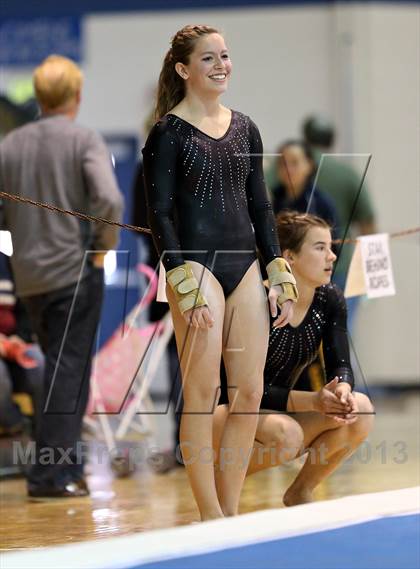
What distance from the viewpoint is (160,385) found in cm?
991

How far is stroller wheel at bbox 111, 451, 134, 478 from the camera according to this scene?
5.83m

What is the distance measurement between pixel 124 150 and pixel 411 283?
6.20 meters

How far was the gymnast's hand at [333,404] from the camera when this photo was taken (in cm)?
382

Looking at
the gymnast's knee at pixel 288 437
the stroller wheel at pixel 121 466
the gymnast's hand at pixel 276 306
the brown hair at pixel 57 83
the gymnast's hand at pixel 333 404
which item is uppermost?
the brown hair at pixel 57 83

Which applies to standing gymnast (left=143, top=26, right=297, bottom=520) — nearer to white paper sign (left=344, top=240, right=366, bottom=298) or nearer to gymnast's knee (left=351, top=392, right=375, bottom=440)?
gymnast's knee (left=351, top=392, right=375, bottom=440)

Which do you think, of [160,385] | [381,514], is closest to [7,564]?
[381,514]

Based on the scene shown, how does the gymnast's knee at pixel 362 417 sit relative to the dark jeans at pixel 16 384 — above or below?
above

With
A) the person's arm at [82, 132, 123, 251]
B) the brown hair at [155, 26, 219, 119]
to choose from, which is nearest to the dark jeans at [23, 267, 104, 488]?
the person's arm at [82, 132, 123, 251]

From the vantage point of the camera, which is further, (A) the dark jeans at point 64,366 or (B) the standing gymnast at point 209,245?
(A) the dark jeans at point 64,366

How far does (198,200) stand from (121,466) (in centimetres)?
266

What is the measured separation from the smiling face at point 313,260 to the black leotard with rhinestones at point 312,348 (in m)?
0.06

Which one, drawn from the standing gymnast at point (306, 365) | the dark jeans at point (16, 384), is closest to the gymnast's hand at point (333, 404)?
the standing gymnast at point (306, 365)

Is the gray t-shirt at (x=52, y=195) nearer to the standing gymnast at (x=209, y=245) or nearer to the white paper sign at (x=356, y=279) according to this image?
the white paper sign at (x=356, y=279)

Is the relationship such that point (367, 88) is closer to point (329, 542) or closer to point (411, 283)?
point (411, 283)
